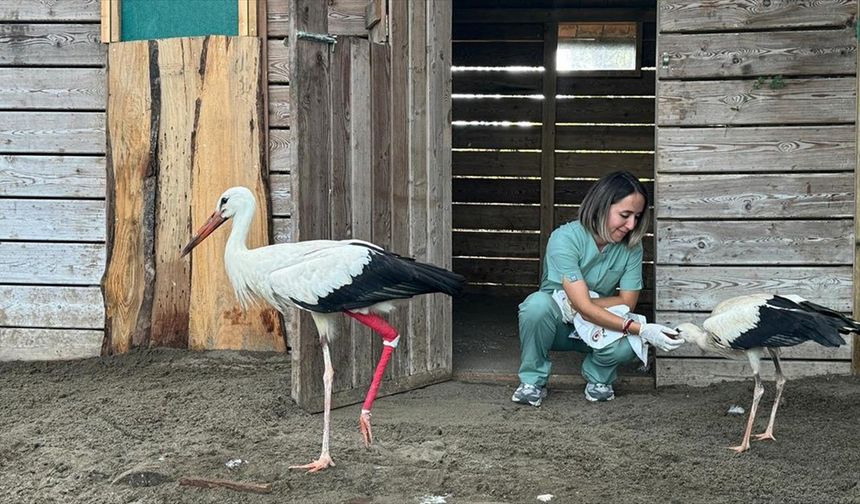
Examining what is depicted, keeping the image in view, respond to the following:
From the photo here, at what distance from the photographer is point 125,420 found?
5184 millimetres

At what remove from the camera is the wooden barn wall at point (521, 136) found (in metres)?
9.41

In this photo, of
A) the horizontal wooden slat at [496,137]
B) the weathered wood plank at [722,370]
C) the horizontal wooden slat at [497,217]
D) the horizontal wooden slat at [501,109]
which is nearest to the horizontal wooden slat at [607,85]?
the horizontal wooden slat at [501,109]

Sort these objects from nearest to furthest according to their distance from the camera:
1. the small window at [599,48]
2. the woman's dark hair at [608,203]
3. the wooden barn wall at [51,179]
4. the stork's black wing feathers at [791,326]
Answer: the stork's black wing feathers at [791,326], the woman's dark hair at [608,203], the wooden barn wall at [51,179], the small window at [599,48]

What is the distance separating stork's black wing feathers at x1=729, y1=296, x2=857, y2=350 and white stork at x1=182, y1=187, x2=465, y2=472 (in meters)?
1.36

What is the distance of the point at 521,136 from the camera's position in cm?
960

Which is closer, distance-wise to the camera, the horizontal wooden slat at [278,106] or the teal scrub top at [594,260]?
the teal scrub top at [594,260]

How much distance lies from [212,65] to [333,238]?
180 cm

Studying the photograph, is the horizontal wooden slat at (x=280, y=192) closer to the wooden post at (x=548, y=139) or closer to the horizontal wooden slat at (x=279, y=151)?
the horizontal wooden slat at (x=279, y=151)

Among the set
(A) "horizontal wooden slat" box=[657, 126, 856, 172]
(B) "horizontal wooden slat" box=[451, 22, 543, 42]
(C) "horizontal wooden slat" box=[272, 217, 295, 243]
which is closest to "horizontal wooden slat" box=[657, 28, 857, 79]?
(A) "horizontal wooden slat" box=[657, 126, 856, 172]

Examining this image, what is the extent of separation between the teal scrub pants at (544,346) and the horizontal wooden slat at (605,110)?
417cm

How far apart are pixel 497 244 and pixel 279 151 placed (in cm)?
359

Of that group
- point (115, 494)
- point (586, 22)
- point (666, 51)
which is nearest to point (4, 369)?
point (115, 494)

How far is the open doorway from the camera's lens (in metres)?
9.38

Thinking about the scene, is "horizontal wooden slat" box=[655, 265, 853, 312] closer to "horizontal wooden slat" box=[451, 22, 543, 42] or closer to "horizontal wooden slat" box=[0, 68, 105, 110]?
"horizontal wooden slat" box=[0, 68, 105, 110]
